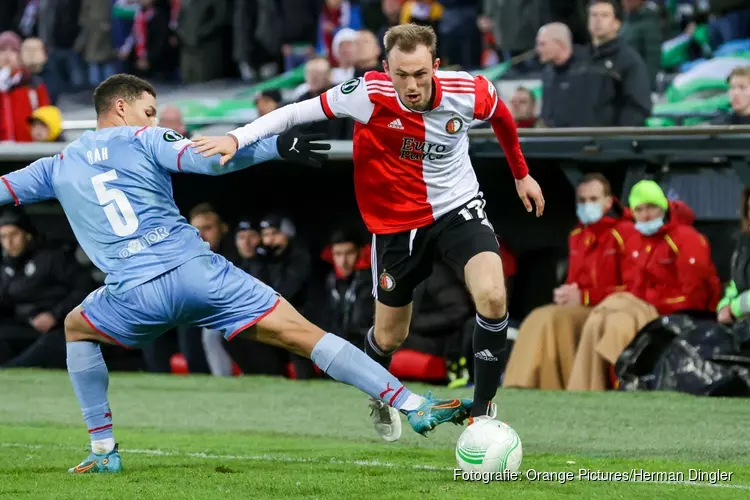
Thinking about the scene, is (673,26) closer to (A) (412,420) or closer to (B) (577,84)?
(B) (577,84)

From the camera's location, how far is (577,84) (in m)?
12.4

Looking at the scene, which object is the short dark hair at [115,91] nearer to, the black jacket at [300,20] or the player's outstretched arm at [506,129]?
the player's outstretched arm at [506,129]

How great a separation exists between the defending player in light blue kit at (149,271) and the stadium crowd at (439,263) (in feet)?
16.3

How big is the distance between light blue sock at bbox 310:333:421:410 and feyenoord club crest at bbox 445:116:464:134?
154 centimetres

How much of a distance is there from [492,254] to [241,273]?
55.4 inches

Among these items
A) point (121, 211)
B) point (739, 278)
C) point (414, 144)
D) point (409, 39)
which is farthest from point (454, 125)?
point (739, 278)

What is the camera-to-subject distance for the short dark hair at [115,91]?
6.79 meters

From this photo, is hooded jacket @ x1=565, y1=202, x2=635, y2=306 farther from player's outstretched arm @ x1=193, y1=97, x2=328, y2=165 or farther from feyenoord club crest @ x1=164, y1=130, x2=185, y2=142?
feyenoord club crest @ x1=164, y1=130, x2=185, y2=142

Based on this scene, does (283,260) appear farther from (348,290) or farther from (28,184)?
(28,184)

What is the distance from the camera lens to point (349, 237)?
13336 mm

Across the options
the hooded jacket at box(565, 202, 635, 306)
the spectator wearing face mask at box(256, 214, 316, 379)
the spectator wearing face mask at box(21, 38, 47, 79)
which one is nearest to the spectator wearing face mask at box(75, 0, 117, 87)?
the spectator wearing face mask at box(21, 38, 47, 79)

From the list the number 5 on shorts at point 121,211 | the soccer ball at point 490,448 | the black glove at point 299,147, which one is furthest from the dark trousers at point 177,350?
the soccer ball at point 490,448

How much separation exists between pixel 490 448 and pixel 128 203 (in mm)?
2026

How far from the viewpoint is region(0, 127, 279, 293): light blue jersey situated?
257 inches
